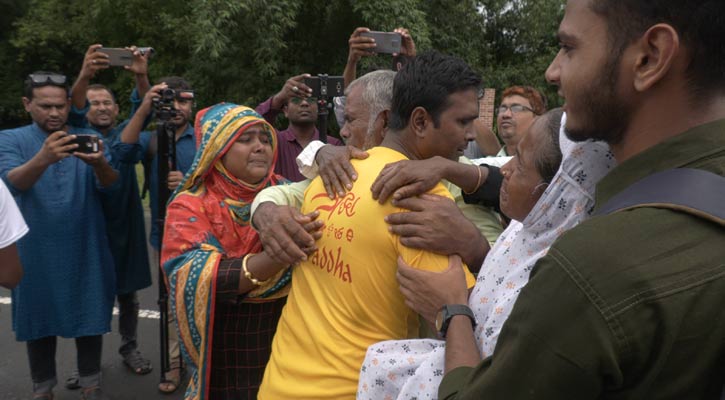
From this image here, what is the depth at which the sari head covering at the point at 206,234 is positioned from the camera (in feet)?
6.94

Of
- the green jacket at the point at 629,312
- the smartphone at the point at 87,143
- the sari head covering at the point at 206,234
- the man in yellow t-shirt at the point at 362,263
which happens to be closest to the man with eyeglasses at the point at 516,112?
the sari head covering at the point at 206,234

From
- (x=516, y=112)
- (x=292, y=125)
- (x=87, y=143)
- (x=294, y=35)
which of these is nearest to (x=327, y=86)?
(x=292, y=125)

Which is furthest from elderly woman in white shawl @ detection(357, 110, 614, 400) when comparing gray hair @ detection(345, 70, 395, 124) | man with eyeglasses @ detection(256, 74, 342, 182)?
man with eyeglasses @ detection(256, 74, 342, 182)

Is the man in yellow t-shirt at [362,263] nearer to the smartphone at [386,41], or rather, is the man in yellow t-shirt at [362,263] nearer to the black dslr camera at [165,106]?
the smartphone at [386,41]

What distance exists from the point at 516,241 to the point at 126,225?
10.9 ft

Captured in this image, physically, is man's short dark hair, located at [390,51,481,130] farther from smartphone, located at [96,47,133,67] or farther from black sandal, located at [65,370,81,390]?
black sandal, located at [65,370,81,390]

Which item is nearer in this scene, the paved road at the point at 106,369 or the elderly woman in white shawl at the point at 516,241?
the elderly woman in white shawl at the point at 516,241

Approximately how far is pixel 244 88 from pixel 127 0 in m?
6.06

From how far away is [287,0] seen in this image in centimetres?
983

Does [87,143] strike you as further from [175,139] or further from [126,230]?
[126,230]

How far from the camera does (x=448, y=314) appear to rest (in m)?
1.22

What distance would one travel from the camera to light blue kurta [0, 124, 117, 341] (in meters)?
3.35

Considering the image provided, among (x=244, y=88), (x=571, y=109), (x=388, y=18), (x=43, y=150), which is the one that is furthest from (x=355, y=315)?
(x=244, y=88)

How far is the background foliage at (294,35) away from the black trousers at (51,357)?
495 centimetres
